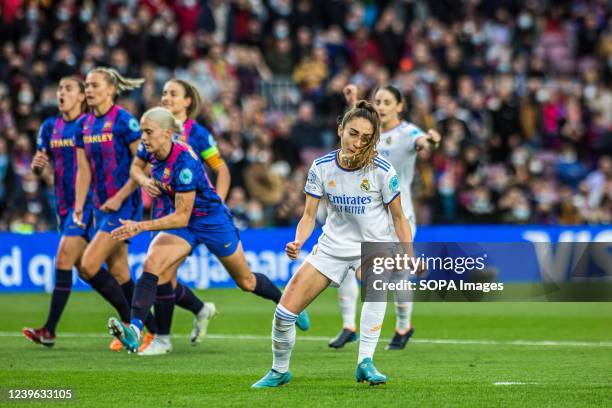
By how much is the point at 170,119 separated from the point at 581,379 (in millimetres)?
4173

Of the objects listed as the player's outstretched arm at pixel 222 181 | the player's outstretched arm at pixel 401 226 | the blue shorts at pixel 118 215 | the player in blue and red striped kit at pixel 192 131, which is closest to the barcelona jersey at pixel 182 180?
the player's outstretched arm at pixel 222 181

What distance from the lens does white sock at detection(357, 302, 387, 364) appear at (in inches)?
343

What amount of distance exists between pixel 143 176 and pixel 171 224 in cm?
73

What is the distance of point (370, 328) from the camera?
873cm

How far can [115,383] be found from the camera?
907cm

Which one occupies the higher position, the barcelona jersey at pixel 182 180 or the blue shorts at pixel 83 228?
the barcelona jersey at pixel 182 180

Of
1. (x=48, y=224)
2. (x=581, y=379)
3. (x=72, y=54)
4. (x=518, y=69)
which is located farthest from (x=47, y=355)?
(x=518, y=69)

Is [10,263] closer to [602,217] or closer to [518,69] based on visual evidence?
[602,217]

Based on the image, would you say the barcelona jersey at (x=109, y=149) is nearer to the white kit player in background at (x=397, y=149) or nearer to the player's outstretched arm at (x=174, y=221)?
the player's outstretched arm at (x=174, y=221)

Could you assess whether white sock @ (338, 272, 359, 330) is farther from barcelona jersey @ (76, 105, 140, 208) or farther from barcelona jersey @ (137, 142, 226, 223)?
barcelona jersey @ (76, 105, 140, 208)

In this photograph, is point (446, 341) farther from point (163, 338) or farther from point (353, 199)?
point (353, 199)

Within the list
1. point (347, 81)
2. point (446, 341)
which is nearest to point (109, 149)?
point (446, 341)

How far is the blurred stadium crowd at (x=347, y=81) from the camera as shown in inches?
818

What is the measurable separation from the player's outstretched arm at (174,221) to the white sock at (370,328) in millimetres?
2373
